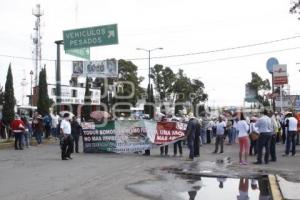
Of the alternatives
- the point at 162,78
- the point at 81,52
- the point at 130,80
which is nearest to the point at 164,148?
the point at 81,52

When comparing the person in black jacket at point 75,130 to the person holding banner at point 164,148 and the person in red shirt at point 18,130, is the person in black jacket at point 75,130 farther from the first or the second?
the person holding banner at point 164,148

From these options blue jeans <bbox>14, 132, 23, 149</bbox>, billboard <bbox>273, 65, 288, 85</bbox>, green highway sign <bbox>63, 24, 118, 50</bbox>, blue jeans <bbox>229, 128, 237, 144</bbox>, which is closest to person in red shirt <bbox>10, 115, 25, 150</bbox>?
blue jeans <bbox>14, 132, 23, 149</bbox>

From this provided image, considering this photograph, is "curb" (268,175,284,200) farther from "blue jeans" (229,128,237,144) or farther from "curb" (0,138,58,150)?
"blue jeans" (229,128,237,144)

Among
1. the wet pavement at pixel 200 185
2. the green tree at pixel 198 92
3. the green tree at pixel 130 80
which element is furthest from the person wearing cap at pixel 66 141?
the green tree at pixel 198 92

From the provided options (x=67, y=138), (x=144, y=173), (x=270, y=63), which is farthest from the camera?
(x=270, y=63)

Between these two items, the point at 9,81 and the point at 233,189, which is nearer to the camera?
the point at 233,189

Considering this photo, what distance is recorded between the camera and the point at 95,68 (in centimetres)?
4419

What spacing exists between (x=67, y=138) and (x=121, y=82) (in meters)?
60.0

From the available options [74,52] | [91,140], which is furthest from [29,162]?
[74,52]

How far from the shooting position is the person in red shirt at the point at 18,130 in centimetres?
2525

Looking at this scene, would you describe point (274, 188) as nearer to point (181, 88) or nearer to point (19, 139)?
point (19, 139)

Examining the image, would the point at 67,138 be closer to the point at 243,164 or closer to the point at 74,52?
the point at 243,164

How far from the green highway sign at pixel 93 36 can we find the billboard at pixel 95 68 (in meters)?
11.6

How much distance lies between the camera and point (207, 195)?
11.6 meters
